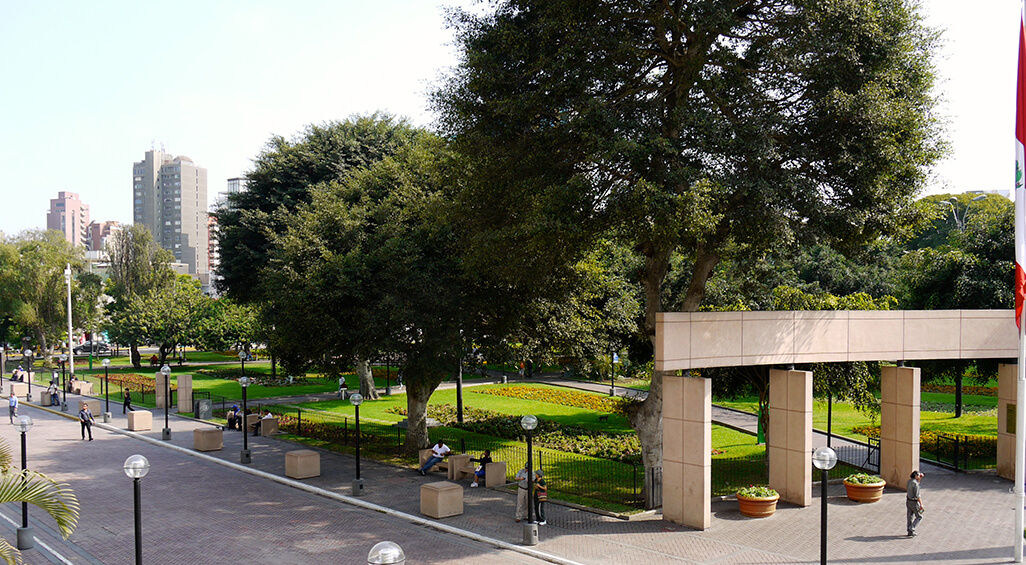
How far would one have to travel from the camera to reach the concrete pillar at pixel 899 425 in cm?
1988

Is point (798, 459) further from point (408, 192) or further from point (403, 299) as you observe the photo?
point (408, 192)

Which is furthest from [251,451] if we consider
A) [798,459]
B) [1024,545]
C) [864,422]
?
[864,422]

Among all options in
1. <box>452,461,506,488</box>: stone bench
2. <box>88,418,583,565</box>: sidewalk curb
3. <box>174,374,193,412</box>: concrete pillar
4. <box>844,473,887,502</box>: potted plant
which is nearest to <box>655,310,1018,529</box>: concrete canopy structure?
A: <box>844,473,887,502</box>: potted plant

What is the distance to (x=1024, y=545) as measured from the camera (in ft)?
49.4

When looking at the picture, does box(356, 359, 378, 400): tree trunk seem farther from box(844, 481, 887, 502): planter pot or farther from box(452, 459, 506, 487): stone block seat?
box(844, 481, 887, 502): planter pot

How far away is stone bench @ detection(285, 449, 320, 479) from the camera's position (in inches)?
869

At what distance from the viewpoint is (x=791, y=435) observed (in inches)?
741

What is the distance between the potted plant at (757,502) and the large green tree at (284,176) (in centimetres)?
2269

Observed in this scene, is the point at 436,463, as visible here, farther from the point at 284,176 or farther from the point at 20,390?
the point at 20,390

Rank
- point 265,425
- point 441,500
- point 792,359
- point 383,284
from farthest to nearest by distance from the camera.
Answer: point 265,425 < point 383,284 < point 792,359 < point 441,500

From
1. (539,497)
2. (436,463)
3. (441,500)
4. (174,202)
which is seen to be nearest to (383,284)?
(436,463)

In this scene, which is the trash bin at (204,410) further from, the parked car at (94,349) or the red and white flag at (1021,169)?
the parked car at (94,349)

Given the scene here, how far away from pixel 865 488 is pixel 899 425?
2.56 m

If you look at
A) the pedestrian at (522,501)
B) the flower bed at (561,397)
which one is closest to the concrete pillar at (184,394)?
the flower bed at (561,397)
